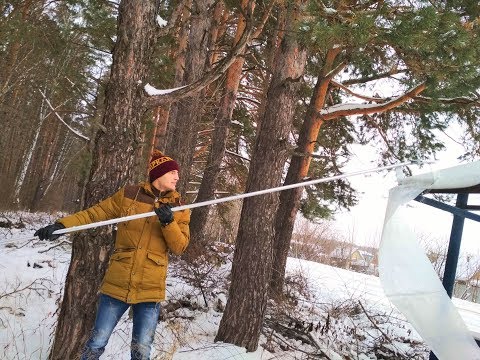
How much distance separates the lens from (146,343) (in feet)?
9.35

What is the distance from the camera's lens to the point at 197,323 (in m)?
4.91

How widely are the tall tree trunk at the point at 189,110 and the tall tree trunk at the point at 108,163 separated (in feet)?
12.4

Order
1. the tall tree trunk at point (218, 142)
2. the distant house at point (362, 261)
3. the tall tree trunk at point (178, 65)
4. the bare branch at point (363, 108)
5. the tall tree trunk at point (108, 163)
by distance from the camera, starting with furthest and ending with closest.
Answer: the distant house at point (362, 261) < the tall tree trunk at point (218, 142) < the tall tree trunk at point (178, 65) < the bare branch at point (363, 108) < the tall tree trunk at point (108, 163)

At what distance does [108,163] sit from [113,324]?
1.18 metres

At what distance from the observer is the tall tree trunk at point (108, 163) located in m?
3.18

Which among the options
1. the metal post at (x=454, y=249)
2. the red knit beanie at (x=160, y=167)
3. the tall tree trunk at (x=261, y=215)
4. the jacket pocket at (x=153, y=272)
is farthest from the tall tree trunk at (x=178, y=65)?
the metal post at (x=454, y=249)

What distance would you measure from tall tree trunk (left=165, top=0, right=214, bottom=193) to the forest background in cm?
2

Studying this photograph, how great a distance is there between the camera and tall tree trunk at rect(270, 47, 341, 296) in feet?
23.7

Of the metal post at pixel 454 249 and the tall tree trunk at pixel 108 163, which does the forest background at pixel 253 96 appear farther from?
the metal post at pixel 454 249

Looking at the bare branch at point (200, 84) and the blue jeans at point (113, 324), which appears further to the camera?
the bare branch at point (200, 84)

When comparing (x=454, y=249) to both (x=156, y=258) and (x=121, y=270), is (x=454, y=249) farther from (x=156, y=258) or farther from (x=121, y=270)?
(x=121, y=270)

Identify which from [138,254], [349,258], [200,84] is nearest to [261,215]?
[200,84]

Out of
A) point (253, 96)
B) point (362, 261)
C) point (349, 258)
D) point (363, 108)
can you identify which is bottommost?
point (362, 261)

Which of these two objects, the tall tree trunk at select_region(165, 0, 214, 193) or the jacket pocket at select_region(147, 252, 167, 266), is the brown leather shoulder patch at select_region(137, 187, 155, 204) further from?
→ the tall tree trunk at select_region(165, 0, 214, 193)
